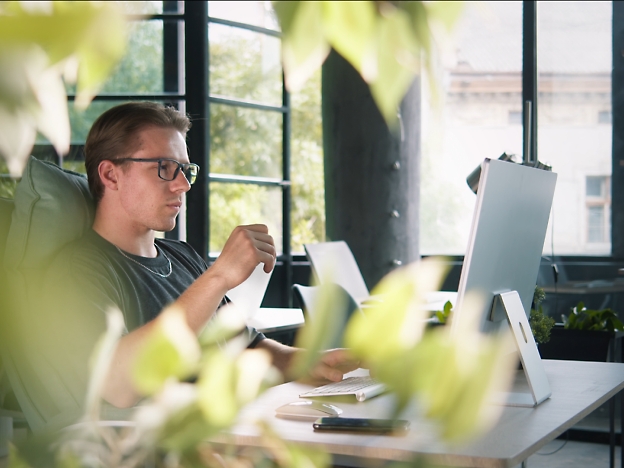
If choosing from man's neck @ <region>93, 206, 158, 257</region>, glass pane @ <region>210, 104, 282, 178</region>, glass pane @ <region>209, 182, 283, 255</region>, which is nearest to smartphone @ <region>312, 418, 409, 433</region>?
man's neck @ <region>93, 206, 158, 257</region>

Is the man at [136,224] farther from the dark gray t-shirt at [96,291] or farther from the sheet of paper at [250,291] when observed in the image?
the sheet of paper at [250,291]

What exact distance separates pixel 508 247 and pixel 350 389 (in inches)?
17.0

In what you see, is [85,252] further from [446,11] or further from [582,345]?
[582,345]

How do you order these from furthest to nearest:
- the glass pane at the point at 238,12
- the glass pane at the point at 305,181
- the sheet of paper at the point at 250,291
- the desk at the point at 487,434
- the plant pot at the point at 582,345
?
1. the glass pane at the point at 305,181
2. the glass pane at the point at 238,12
3. the plant pot at the point at 582,345
4. the sheet of paper at the point at 250,291
5. the desk at the point at 487,434

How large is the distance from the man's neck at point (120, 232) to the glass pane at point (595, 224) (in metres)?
4.31

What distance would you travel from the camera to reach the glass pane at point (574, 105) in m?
5.66

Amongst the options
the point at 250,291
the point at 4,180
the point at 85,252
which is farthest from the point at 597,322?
the point at 4,180

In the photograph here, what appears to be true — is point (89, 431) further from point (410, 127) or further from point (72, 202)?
point (410, 127)

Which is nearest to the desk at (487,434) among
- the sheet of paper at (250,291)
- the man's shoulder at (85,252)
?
Result: the man's shoulder at (85,252)

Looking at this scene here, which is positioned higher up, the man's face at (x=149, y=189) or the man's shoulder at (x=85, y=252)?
the man's face at (x=149, y=189)

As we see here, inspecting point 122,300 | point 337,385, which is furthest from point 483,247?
point 122,300

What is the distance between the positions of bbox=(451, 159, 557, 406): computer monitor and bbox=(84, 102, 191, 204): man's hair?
2.99 feet

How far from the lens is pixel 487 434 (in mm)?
1343

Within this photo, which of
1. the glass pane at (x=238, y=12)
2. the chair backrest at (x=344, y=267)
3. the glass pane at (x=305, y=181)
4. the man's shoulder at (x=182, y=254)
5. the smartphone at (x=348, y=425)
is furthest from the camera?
the glass pane at (x=305, y=181)
